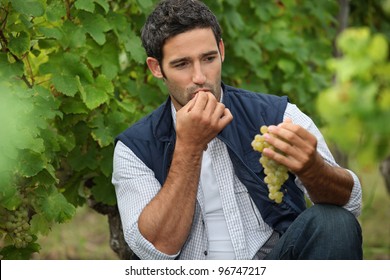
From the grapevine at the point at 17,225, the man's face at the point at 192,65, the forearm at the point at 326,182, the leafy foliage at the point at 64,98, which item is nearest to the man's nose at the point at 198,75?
the man's face at the point at 192,65

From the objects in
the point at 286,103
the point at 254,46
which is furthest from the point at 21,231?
the point at 254,46

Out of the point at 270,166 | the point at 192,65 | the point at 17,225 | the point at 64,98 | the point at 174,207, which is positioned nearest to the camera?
the point at 270,166

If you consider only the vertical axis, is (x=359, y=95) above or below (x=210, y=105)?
above

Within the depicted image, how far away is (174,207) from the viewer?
280cm

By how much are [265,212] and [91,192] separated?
108cm

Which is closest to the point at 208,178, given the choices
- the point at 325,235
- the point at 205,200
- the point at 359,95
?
the point at 205,200

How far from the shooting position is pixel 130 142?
3088 millimetres

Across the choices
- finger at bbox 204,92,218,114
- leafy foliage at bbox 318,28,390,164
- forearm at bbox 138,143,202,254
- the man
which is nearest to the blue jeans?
the man

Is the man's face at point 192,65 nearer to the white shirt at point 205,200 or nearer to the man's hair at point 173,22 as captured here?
the man's hair at point 173,22

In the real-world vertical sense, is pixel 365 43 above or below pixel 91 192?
above

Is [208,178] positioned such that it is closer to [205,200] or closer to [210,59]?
[205,200]

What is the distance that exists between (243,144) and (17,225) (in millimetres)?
973

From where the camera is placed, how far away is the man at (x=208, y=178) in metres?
2.72
